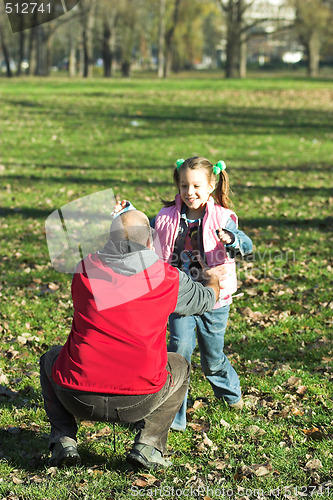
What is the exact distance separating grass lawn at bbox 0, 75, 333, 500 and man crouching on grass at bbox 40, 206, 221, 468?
17.5 inches

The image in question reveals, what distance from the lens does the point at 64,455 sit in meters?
3.70

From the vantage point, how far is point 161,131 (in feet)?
67.9

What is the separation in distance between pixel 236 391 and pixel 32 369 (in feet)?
6.18

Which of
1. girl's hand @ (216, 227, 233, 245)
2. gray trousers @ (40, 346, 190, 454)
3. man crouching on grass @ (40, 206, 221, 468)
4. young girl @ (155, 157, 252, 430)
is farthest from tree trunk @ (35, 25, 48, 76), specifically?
man crouching on grass @ (40, 206, 221, 468)

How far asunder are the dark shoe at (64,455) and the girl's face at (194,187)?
69.7 inches

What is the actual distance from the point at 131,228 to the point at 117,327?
1.82 ft

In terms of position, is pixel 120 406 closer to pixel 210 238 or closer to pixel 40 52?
pixel 210 238

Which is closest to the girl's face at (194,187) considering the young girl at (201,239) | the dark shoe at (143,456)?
the young girl at (201,239)

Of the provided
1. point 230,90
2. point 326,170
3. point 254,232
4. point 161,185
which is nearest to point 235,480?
point 254,232

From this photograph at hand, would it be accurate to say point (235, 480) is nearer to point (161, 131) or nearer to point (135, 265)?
point (135, 265)

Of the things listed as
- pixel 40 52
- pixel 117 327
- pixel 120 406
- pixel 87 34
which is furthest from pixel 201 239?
pixel 87 34

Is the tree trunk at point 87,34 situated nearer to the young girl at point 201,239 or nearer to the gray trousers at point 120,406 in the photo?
the young girl at point 201,239

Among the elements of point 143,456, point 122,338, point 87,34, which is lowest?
point 143,456

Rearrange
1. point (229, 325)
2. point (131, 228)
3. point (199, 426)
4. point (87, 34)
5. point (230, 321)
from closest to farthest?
1. point (131, 228)
2. point (199, 426)
3. point (229, 325)
4. point (230, 321)
5. point (87, 34)
